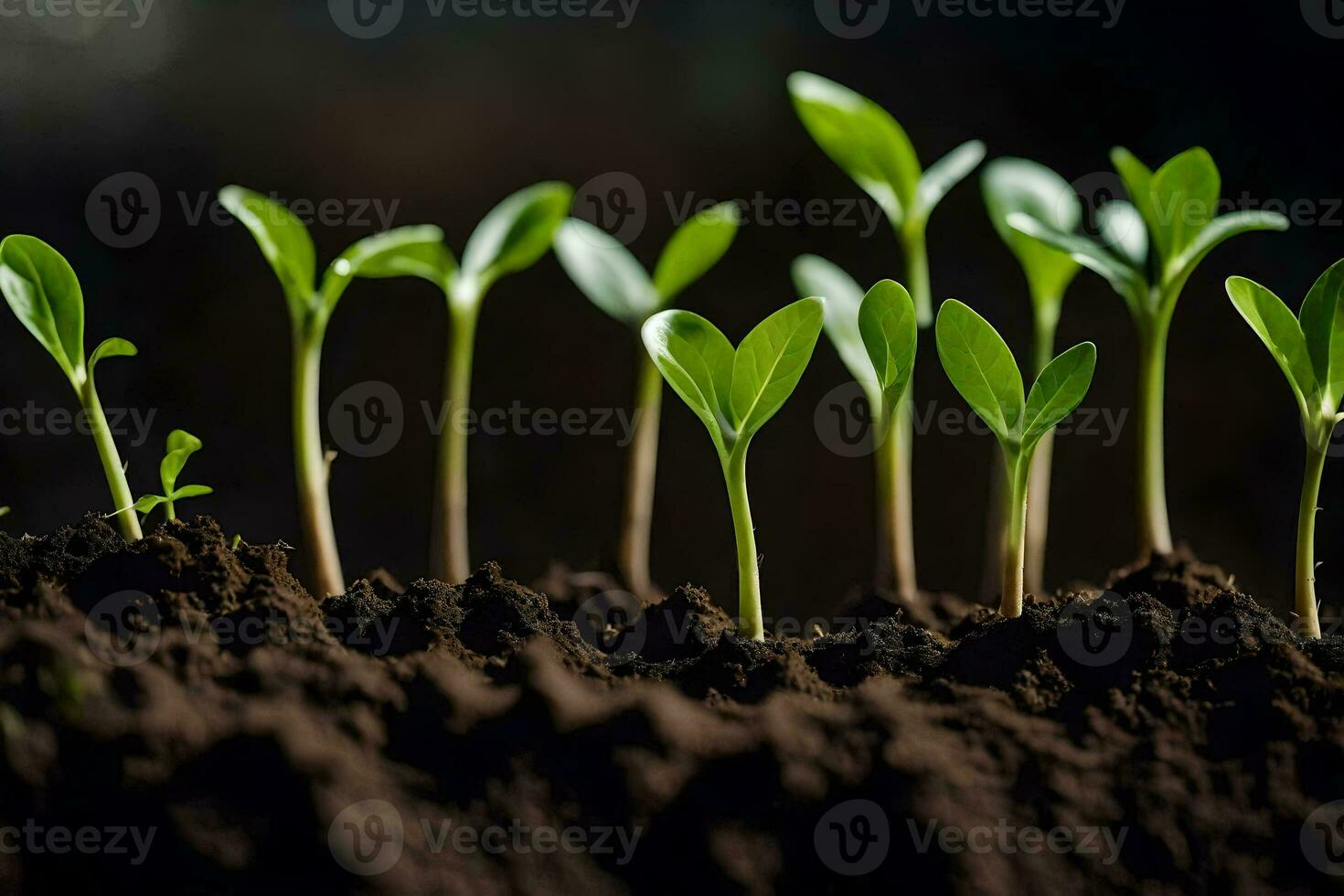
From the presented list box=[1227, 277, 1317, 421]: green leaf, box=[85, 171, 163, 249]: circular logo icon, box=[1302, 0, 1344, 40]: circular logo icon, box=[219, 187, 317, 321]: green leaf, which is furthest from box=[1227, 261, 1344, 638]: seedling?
box=[85, 171, 163, 249]: circular logo icon

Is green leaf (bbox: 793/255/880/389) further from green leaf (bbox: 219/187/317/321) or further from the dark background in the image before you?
green leaf (bbox: 219/187/317/321)

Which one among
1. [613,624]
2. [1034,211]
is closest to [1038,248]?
[1034,211]

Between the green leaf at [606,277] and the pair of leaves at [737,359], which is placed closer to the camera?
→ the pair of leaves at [737,359]

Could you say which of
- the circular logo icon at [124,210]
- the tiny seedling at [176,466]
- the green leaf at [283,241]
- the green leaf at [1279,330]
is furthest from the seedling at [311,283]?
the green leaf at [1279,330]

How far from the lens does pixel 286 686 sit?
0.60m

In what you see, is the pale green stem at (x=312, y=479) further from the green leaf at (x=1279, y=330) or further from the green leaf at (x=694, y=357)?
the green leaf at (x=1279, y=330)

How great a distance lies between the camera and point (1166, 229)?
919 millimetres

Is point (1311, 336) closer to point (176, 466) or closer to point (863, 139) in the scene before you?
point (863, 139)

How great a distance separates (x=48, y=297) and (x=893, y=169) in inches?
30.8

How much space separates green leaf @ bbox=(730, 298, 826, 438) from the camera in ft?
2.34

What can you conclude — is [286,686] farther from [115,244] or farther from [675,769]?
[115,244]

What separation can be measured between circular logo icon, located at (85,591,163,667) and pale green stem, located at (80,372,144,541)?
163 millimetres

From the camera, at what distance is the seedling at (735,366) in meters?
0.71

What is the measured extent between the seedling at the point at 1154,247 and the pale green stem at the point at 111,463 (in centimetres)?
77
